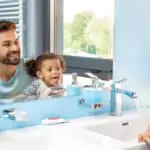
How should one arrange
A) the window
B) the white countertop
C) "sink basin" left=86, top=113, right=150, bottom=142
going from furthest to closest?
1. the window
2. "sink basin" left=86, top=113, right=150, bottom=142
3. the white countertop

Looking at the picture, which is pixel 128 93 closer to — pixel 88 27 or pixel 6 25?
pixel 88 27

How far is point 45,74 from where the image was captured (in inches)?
68.5

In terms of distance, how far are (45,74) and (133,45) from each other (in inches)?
21.6

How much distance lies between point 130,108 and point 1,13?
0.89 m

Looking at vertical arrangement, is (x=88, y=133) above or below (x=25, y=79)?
below

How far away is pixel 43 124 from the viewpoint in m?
1.66

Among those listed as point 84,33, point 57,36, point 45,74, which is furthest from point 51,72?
point 84,33

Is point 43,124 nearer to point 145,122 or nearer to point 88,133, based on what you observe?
point 88,133

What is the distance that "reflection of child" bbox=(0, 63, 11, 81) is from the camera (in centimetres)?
161

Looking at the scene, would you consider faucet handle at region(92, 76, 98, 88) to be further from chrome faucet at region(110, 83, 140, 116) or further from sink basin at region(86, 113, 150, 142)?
sink basin at region(86, 113, 150, 142)

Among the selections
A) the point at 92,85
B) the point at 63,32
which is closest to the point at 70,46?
the point at 63,32

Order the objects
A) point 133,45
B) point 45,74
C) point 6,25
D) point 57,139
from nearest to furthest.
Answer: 1. point 57,139
2. point 6,25
3. point 45,74
4. point 133,45

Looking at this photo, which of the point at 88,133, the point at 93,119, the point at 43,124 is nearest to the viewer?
the point at 88,133

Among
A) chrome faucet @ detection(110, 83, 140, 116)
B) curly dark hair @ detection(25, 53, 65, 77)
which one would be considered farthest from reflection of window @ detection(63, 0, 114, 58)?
chrome faucet @ detection(110, 83, 140, 116)
